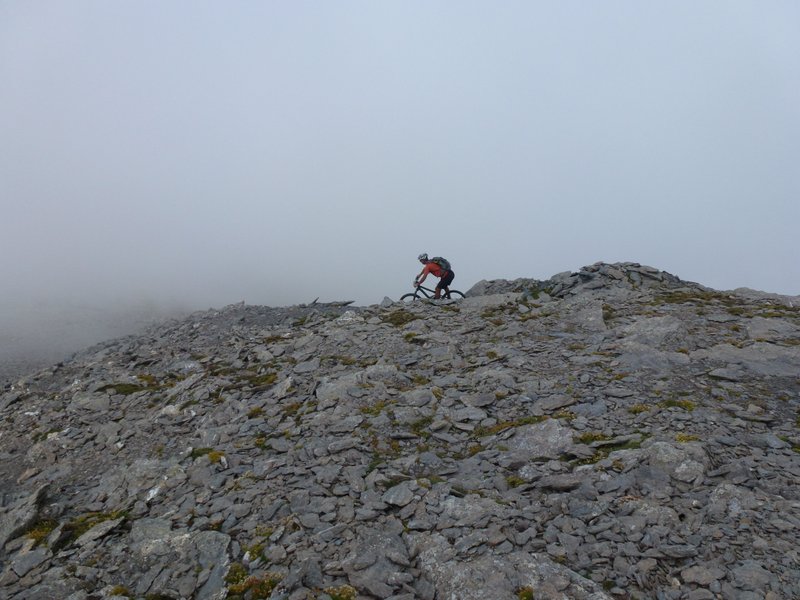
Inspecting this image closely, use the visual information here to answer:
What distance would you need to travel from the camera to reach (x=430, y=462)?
14156mm

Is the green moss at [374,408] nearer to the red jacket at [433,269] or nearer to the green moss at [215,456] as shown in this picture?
the green moss at [215,456]

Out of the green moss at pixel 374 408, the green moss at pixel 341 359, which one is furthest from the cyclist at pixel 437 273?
the green moss at pixel 374 408

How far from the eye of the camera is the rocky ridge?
1017 cm

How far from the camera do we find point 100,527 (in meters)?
12.9

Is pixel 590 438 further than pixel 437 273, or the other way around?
pixel 437 273

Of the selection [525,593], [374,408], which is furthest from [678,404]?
[374,408]

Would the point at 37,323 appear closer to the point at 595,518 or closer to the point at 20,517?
the point at 20,517

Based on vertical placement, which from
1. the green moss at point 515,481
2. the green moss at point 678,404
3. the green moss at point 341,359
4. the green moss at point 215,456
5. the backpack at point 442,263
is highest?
the backpack at point 442,263

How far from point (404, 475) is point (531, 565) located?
412 cm

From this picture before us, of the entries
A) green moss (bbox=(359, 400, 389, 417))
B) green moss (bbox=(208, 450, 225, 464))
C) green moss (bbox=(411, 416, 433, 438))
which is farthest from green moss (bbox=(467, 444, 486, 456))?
green moss (bbox=(208, 450, 225, 464))

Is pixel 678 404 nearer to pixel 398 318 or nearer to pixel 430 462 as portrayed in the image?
pixel 430 462

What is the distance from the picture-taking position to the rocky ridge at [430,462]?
10172mm

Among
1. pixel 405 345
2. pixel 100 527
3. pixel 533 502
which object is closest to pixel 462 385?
pixel 405 345

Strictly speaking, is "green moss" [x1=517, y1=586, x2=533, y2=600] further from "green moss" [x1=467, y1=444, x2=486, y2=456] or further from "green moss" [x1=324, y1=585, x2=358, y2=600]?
"green moss" [x1=467, y1=444, x2=486, y2=456]
